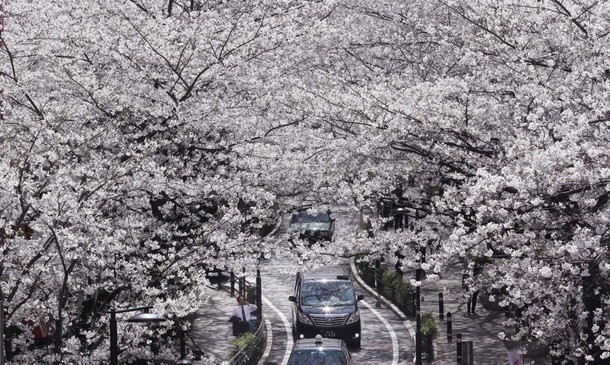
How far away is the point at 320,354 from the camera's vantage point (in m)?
22.4

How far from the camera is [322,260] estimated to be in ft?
65.9

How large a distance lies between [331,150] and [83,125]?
4.99 m

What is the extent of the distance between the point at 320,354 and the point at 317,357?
10 cm

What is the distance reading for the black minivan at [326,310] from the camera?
2755 centimetres

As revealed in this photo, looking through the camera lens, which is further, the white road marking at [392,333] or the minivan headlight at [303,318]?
the minivan headlight at [303,318]

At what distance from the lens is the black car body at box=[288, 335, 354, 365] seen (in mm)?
22266

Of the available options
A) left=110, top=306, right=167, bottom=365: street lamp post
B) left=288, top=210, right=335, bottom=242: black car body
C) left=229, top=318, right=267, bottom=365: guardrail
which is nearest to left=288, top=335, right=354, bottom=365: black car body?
left=229, top=318, right=267, bottom=365: guardrail

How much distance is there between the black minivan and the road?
1.71 ft

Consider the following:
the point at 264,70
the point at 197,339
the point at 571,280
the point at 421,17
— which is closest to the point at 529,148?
the point at 571,280

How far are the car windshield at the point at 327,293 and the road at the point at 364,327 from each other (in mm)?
1068

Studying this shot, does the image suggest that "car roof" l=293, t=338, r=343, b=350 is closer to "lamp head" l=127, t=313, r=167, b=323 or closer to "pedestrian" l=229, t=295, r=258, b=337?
"pedestrian" l=229, t=295, r=258, b=337

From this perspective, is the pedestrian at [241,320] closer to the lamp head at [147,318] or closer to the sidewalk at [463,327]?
the sidewalk at [463,327]

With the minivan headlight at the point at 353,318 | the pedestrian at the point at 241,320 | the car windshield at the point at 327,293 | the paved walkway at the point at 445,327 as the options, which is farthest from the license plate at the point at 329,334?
the paved walkway at the point at 445,327

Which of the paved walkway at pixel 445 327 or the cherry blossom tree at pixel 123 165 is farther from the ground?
the cherry blossom tree at pixel 123 165
